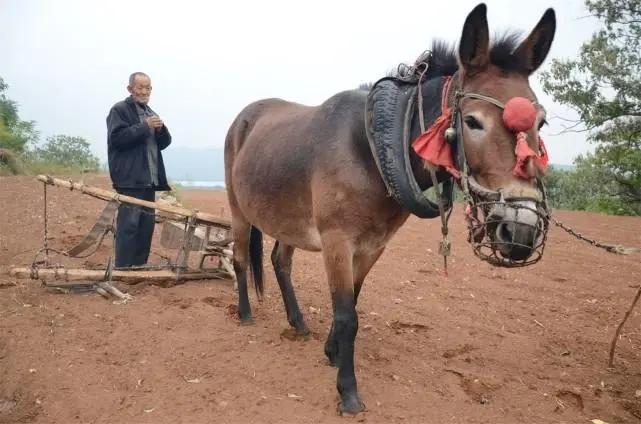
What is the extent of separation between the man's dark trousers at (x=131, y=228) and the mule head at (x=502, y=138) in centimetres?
381

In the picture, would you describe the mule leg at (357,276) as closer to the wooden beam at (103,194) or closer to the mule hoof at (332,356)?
the mule hoof at (332,356)

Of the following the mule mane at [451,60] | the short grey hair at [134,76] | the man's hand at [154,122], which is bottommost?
the man's hand at [154,122]

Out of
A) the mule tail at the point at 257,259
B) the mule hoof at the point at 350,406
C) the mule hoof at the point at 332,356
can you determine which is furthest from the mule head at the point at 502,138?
the mule tail at the point at 257,259

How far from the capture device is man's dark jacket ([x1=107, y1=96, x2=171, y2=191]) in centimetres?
479

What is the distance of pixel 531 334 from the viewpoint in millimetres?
4270

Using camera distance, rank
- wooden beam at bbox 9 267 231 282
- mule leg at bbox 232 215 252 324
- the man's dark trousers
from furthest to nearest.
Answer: the man's dark trousers
mule leg at bbox 232 215 252 324
wooden beam at bbox 9 267 231 282

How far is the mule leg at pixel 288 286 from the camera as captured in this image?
405 cm

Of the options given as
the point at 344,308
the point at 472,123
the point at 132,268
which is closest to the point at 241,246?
the point at 132,268

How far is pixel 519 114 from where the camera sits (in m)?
2.04

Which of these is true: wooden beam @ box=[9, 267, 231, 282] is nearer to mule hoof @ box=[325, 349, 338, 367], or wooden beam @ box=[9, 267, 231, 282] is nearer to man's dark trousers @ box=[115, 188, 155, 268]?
man's dark trousers @ box=[115, 188, 155, 268]

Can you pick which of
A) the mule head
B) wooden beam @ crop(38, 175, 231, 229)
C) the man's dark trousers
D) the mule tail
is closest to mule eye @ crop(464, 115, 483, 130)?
the mule head

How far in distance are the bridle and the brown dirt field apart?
1.25 metres

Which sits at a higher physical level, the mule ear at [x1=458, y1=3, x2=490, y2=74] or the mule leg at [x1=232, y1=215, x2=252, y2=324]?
the mule ear at [x1=458, y1=3, x2=490, y2=74]

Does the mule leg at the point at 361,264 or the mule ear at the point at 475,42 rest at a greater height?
the mule ear at the point at 475,42
